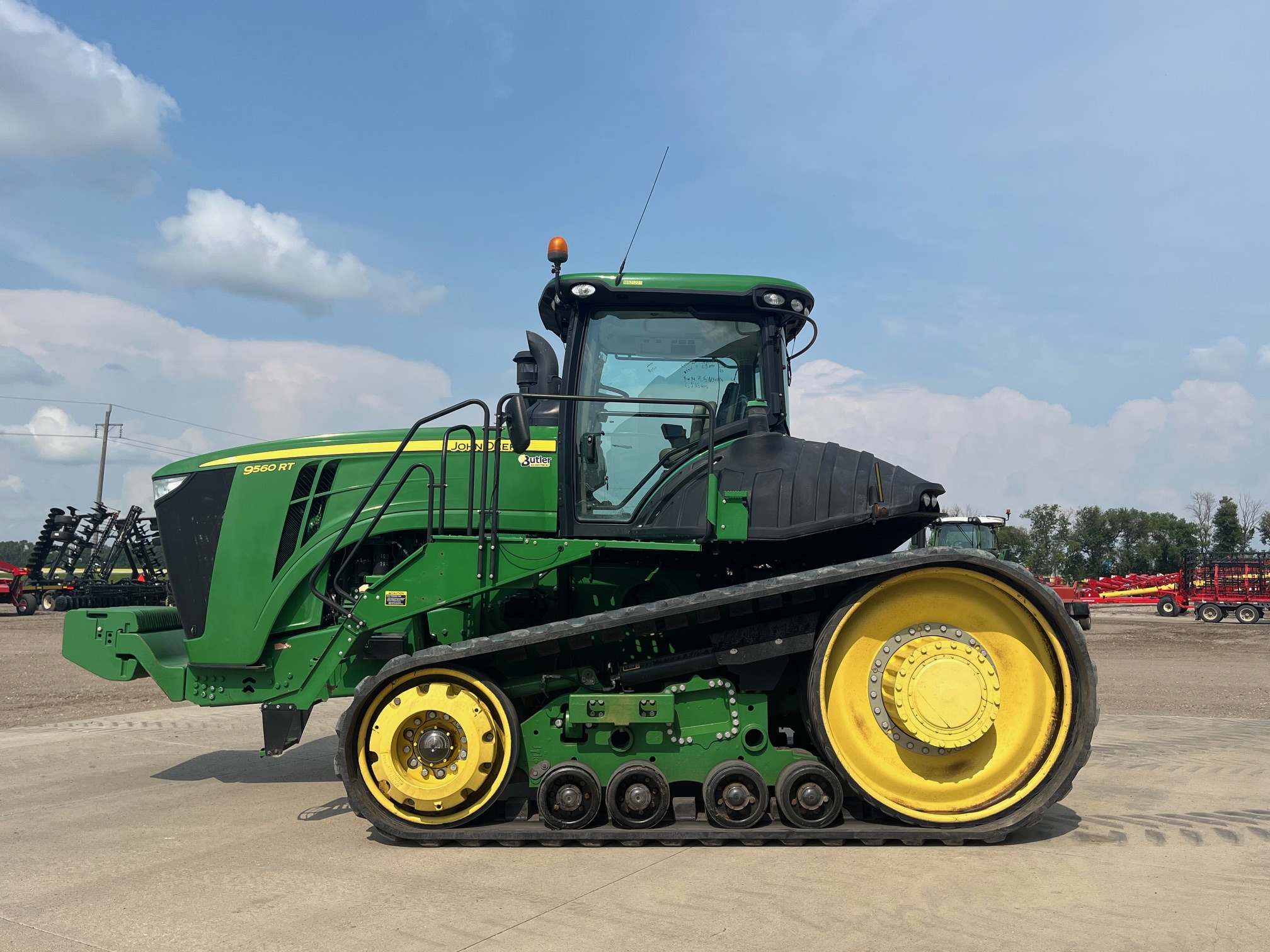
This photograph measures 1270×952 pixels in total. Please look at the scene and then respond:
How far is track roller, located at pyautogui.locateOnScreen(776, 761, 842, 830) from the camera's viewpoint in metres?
4.62

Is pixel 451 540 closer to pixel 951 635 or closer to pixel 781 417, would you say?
pixel 781 417

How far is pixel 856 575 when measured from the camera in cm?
469

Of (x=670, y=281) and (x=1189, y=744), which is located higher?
(x=670, y=281)

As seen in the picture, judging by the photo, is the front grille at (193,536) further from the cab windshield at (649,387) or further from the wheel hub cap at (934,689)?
the wheel hub cap at (934,689)

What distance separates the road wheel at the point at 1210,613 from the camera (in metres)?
28.0

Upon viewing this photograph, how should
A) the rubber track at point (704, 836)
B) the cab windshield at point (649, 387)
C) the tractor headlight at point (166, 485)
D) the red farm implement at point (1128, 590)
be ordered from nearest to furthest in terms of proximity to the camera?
the rubber track at point (704, 836)
the cab windshield at point (649, 387)
the tractor headlight at point (166, 485)
the red farm implement at point (1128, 590)

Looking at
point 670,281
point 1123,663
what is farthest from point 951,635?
point 1123,663

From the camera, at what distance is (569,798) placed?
15.2ft

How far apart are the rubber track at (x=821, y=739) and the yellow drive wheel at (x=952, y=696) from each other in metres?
0.02

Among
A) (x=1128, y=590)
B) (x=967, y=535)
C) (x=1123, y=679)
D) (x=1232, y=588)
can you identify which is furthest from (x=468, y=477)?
(x=1128, y=590)

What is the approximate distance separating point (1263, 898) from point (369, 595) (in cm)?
453

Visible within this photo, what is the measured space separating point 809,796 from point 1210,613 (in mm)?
28940

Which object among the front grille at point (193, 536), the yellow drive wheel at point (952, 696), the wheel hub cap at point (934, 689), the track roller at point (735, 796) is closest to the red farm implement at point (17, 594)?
the front grille at point (193, 536)

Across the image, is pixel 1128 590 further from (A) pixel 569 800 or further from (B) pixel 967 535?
(A) pixel 569 800
